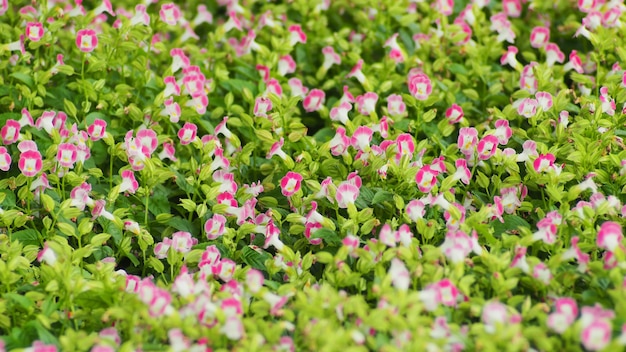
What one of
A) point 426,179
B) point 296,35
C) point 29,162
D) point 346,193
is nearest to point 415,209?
point 426,179

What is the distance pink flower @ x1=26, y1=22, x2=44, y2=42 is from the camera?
3.80 m

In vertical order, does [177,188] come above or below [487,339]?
below

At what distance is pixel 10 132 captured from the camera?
3.44 m

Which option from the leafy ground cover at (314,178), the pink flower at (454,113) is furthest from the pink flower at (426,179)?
the pink flower at (454,113)

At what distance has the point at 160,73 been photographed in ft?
13.6

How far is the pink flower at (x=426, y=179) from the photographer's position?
313cm

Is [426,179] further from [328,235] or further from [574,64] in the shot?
[574,64]

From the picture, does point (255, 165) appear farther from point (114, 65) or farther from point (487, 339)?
point (487, 339)

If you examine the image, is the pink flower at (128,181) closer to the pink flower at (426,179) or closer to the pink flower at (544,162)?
the pink flower at (426,179)

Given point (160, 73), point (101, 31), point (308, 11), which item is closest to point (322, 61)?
point (308, 11)

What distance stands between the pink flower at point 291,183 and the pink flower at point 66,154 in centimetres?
73

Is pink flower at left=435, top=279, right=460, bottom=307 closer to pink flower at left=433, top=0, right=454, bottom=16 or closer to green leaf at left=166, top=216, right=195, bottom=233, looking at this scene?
green leaf at left=166, top=216, right=195, bottom=233

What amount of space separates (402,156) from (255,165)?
0.61 meters

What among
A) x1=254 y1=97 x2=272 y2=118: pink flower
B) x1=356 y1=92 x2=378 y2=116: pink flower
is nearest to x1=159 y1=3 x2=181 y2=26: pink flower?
x1=254 y1=97 x2=272 y2=118: pink flower
